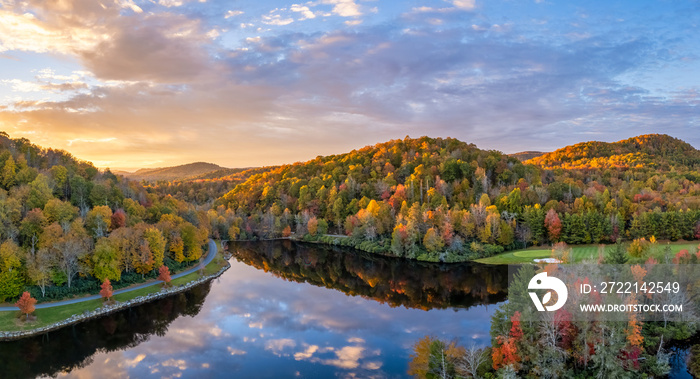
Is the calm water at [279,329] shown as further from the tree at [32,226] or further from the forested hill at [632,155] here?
the forested hill at [632,155]

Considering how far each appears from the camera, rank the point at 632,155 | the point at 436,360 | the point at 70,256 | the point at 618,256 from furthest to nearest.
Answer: the point at 632,155 → the point at 70,256 → the point at 618,256 → the point at 436,360

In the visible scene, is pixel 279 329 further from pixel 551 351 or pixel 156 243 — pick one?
pixel 551 351

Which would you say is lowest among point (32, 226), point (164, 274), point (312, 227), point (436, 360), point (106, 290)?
point (436, 360)

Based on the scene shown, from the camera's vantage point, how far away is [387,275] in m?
66.4

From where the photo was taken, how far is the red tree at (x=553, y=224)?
7650 centimetres

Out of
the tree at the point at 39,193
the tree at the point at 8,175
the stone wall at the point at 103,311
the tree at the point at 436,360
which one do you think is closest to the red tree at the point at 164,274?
the stone wall at the point at 103,311

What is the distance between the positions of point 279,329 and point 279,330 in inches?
12.5

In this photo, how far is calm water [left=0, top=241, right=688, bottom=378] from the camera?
110ft

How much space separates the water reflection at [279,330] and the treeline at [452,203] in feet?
52.4

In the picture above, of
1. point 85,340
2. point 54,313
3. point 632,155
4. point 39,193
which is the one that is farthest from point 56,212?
point 632,155

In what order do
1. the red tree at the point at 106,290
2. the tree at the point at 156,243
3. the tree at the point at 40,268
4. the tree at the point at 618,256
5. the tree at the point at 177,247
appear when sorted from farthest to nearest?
the tree at the point at 177,247, the tree at the point at 156,243, the red tree at the point at 106,290, the tree at the point at 40,268, the tree at the point at 618,256

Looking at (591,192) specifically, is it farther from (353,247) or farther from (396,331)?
(396,331)

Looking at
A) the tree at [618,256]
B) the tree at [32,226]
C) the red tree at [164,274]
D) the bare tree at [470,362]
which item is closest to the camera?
the bare tree at [470,362]

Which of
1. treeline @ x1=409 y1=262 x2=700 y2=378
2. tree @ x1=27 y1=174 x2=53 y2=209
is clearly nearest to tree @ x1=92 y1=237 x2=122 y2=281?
tree @ x1=27 y1=174 x2=53 y2=209
